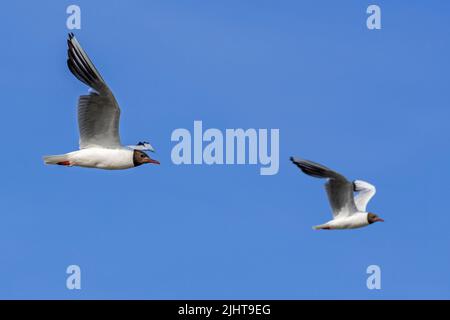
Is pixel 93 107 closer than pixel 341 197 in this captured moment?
Yes

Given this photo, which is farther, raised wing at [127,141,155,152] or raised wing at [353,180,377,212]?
raised wing at [353,180,377,212]

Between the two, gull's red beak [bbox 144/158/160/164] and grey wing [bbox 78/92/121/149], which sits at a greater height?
grey wing [bbox 78/92/121/149]

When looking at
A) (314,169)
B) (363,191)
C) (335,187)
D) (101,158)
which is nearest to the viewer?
(101,158)

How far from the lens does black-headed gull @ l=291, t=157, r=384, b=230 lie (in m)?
20.2

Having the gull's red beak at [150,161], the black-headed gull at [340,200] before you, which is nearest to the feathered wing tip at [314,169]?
the black-headed gull at [340,200]

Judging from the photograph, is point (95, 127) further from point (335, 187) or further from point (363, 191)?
point (363, 191)

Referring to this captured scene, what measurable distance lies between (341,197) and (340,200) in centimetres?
7

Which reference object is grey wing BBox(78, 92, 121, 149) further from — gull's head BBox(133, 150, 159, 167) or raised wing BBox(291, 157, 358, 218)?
raised wing BBox(291, 157, 358, 218)

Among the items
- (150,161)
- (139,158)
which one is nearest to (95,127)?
(139,158)

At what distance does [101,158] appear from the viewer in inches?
768

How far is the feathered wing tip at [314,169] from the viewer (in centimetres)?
2016

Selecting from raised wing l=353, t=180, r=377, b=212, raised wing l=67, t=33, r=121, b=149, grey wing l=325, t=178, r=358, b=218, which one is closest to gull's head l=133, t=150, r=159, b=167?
raised wing l=67, t=33, r=121, b=149

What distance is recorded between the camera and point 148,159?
796 inches

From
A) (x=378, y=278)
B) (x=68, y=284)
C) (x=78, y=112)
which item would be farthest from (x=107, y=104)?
(x=378, y=278)
